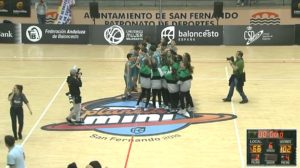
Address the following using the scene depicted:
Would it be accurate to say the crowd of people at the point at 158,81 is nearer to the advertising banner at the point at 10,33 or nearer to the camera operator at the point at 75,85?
the camera operator at the point at 75,85

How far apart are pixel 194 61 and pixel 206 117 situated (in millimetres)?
9169

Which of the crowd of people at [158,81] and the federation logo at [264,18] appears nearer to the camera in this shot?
the crowd of people at [158,81]

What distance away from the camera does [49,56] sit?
30438mm

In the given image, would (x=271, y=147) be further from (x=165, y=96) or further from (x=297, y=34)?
(x=297, y=34)

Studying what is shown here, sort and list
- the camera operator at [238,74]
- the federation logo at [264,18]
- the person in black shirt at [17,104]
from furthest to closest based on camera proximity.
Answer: the federation logo at [264,18], the camera operator at [238,74], the person in black shirt at [17,104]

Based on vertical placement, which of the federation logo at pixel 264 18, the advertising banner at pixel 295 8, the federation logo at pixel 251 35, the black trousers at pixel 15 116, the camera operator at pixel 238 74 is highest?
the advertising banner at pixel 295 8

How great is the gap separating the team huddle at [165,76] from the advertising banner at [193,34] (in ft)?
38.4

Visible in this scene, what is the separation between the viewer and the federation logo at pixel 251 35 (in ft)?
108

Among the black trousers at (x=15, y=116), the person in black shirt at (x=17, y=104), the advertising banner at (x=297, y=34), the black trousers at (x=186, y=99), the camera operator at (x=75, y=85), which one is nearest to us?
the person in black shirt at (x=17, y=104)

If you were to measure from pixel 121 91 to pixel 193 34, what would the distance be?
421 inches

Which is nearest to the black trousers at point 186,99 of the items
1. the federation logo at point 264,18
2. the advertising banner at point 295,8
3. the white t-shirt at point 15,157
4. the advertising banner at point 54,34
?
the white t-shirt at point 15,157

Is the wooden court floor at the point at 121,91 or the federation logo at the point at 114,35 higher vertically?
the federation logo at the point at 114,35

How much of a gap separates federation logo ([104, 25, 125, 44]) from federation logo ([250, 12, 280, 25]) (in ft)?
27.3

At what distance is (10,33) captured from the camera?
3366cm
